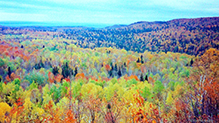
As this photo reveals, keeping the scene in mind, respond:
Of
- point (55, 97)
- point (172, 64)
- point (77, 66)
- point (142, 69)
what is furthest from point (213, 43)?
point (55, 97)

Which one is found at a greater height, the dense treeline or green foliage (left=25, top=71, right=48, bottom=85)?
the dense treeline

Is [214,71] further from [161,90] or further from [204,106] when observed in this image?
[204,106]

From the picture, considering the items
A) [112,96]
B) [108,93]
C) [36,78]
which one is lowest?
[36,78]

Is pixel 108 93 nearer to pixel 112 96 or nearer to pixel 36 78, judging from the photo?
pixel 112 96

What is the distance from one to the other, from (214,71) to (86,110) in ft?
75.6

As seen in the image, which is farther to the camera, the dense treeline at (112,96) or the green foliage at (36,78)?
the green foliage at (36,78)

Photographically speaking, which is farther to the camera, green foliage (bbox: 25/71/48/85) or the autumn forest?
green foliage (bbox: 25/71/48/85)

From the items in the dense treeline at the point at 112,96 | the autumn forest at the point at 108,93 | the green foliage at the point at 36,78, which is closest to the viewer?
the dense treeline at the point at 112,96

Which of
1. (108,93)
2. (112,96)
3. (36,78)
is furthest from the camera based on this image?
(36,78)

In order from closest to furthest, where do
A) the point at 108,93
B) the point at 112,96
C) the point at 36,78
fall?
1. the point at 112,96
2. the point at 108,93
3. the point at 36,78

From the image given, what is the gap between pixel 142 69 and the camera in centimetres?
8862

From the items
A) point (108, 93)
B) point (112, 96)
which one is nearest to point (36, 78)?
point (108, 93)

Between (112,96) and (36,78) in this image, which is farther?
(36,78)

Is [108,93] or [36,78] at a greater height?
[108,93]
